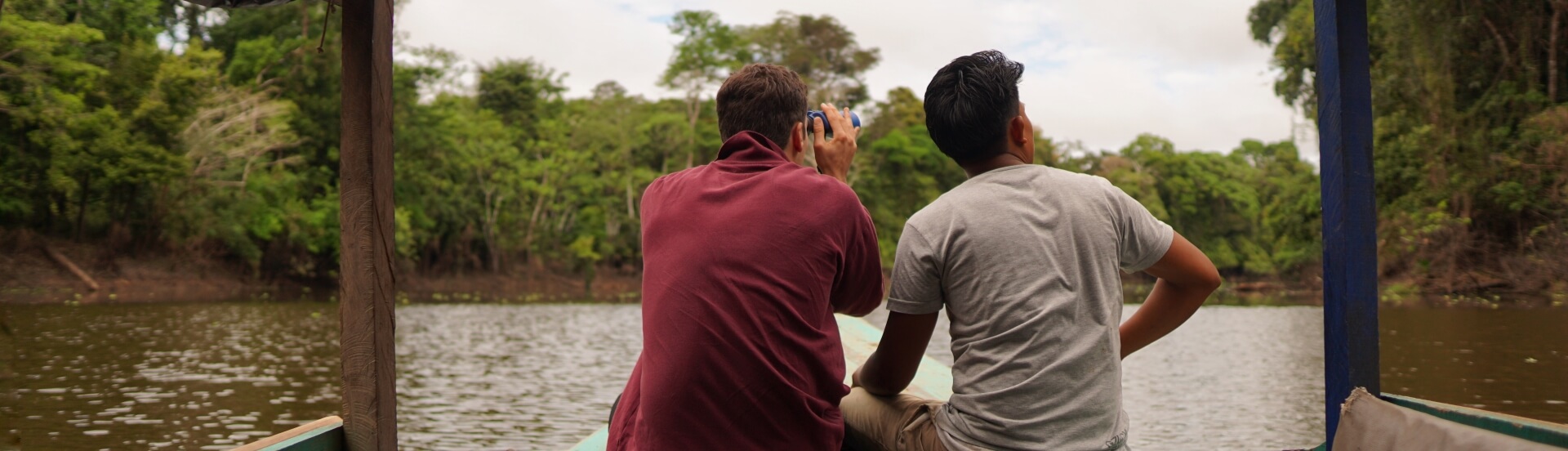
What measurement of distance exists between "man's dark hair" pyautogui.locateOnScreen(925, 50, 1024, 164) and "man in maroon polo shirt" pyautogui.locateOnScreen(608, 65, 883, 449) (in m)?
0.19

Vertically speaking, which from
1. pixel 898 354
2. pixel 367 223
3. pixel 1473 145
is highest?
pixel 1473 145

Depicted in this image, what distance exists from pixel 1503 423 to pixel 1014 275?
31.9 inches

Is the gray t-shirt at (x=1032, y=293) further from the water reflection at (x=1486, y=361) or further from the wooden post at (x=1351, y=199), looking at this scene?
the water reflection at (x=1486, y=361)

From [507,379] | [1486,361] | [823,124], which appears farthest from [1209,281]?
[1486,361]

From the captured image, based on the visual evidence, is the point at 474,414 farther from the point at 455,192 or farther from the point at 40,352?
the point at 455,192

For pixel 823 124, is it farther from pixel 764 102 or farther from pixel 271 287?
pixel 271 287

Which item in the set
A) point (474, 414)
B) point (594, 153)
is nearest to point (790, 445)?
point (474, 414)

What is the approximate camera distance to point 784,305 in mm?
1752

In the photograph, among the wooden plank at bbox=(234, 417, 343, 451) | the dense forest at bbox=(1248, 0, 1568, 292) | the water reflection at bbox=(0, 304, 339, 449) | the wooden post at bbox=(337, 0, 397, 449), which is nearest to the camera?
the wooden plank at bbox=(234, 417, 343, 451)

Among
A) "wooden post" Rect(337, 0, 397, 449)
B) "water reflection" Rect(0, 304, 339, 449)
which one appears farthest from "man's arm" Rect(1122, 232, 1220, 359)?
"water reflection" Rect(0, 304, 339, 449)

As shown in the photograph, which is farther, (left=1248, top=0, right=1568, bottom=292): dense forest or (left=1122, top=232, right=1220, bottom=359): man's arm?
(left=1248, top=0, right=1568, bottom=292): dense forest

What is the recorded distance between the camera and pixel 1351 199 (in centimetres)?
211

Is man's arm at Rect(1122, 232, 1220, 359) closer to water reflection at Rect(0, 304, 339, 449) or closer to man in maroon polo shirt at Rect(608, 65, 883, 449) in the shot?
man in maroon polo shirt at Rect(608, 65, 883, 449)

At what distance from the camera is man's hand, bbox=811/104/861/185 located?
2.05 m
